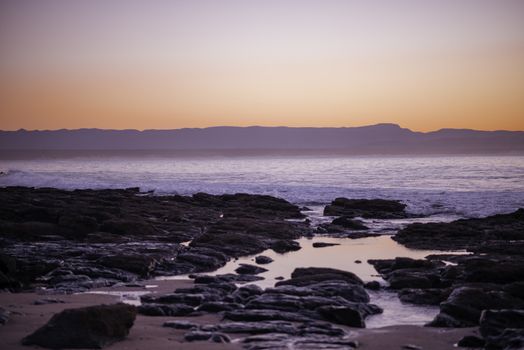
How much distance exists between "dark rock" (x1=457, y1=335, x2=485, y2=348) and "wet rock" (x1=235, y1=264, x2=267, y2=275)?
280 inches

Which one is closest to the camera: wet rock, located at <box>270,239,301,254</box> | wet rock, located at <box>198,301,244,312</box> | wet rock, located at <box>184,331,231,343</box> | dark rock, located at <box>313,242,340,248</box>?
wet rock, located at <box>184,331,231,343</box>

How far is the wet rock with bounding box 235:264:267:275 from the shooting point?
16031mm

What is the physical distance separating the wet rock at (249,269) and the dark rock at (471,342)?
280 inches

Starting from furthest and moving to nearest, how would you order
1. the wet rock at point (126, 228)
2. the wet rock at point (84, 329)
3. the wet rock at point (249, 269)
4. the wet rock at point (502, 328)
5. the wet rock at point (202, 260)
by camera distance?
1. the wet rock at point (126, 228)
2. the wet rock at point (202, 260)
3. the wet rock at point (249, 269)
4. the wet rock at point (502, 328)
5. the wet rock at point (84, 329)

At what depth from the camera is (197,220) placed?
28031 millimetres

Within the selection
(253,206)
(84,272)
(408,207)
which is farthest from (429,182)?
(84,272)

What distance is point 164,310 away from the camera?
37.4ft

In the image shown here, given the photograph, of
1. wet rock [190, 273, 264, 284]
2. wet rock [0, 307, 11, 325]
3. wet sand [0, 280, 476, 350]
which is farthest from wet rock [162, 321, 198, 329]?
wet rock [190, 273, 264, 284]

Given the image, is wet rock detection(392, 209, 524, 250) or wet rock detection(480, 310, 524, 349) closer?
wet rock detection(480, 310, 524, 349)

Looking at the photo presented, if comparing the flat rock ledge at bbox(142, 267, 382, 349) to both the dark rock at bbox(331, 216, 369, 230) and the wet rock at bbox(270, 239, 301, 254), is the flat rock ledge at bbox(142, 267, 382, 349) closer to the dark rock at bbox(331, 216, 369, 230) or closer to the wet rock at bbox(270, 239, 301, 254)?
the wet rock at bbox(270, 239, 301, 254)

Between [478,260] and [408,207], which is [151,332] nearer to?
[478,260]

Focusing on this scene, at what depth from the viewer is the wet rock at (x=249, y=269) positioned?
16.0 m

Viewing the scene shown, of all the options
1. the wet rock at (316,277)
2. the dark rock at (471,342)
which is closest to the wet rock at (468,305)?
the dark rock at (471,342)

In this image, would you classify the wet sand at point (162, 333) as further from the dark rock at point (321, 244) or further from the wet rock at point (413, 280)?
the dark rock at point (321, 244)
